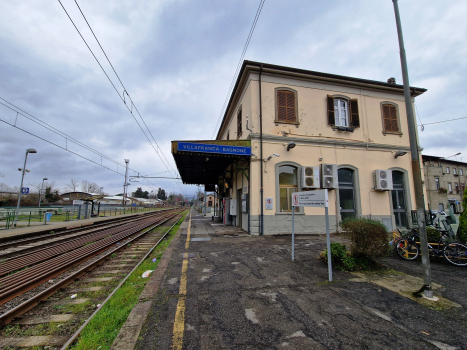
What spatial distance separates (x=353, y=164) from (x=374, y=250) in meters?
8.30

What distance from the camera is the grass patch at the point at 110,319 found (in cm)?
261

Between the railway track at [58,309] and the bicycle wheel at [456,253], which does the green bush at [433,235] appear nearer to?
the bicycle wheel at [456,253]

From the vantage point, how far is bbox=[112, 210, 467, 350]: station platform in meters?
2.60

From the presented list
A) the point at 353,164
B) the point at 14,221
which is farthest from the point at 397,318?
the point at 14,221

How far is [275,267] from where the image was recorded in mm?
5520

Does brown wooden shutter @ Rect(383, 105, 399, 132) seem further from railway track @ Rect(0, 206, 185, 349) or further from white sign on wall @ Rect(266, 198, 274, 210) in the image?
railway track @ Rect(0, 206, 185, 349)

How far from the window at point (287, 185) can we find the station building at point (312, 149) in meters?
0.05

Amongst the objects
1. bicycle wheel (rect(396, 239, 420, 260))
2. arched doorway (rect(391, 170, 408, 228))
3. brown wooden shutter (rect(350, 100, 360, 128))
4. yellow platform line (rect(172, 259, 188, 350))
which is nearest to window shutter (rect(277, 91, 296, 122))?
brown wooden shutter (rect(350, 100, 360, 128))

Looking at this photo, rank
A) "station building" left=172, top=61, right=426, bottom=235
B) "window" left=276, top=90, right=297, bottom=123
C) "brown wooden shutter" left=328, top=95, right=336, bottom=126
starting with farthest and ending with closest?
"brown wooden shutter" left=328, top=95, right=336, bottom=126 < "window" left=276, top=90, right=297, bottom=123 < "station building" left=172, top=61, right=426, bottom=235

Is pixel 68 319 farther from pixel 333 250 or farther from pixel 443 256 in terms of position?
pixel 443 256

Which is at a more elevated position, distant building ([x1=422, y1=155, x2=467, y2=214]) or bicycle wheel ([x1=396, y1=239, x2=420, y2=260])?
distant building ([x1=422, y1=155, x2=467, y2=214])

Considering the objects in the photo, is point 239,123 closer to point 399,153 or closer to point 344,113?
point 344,113

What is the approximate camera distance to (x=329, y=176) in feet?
37.3

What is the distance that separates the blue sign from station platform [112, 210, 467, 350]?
5.87 m
